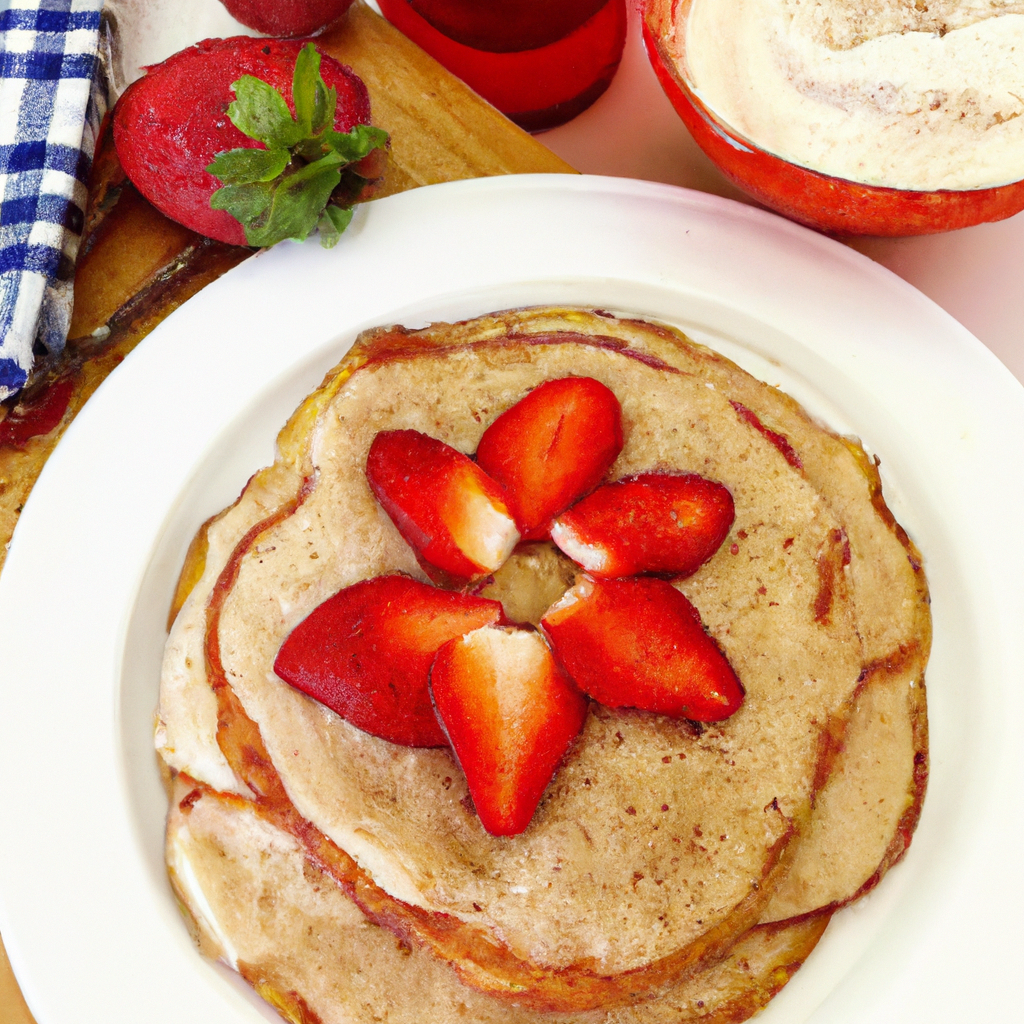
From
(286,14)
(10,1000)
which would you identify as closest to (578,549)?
(286,14)

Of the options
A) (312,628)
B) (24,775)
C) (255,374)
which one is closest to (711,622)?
(312,628)

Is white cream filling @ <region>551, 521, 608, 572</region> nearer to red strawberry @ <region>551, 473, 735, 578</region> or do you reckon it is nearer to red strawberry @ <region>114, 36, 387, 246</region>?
red strawberry @ <region>551, 473, 735, 578</region>

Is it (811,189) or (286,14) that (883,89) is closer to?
(811,189)

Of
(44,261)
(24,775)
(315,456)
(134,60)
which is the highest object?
(134,60)

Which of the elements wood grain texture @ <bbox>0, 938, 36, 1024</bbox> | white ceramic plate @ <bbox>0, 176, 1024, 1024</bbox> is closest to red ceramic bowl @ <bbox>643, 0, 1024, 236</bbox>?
white ceramic plate @ <bbox>0, 176, 1024, 1024</bbox>

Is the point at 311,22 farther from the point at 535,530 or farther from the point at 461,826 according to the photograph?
the point at 461,826

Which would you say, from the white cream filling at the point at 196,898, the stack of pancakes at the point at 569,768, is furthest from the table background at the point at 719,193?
the stack of pancakes at the point at 569,768
